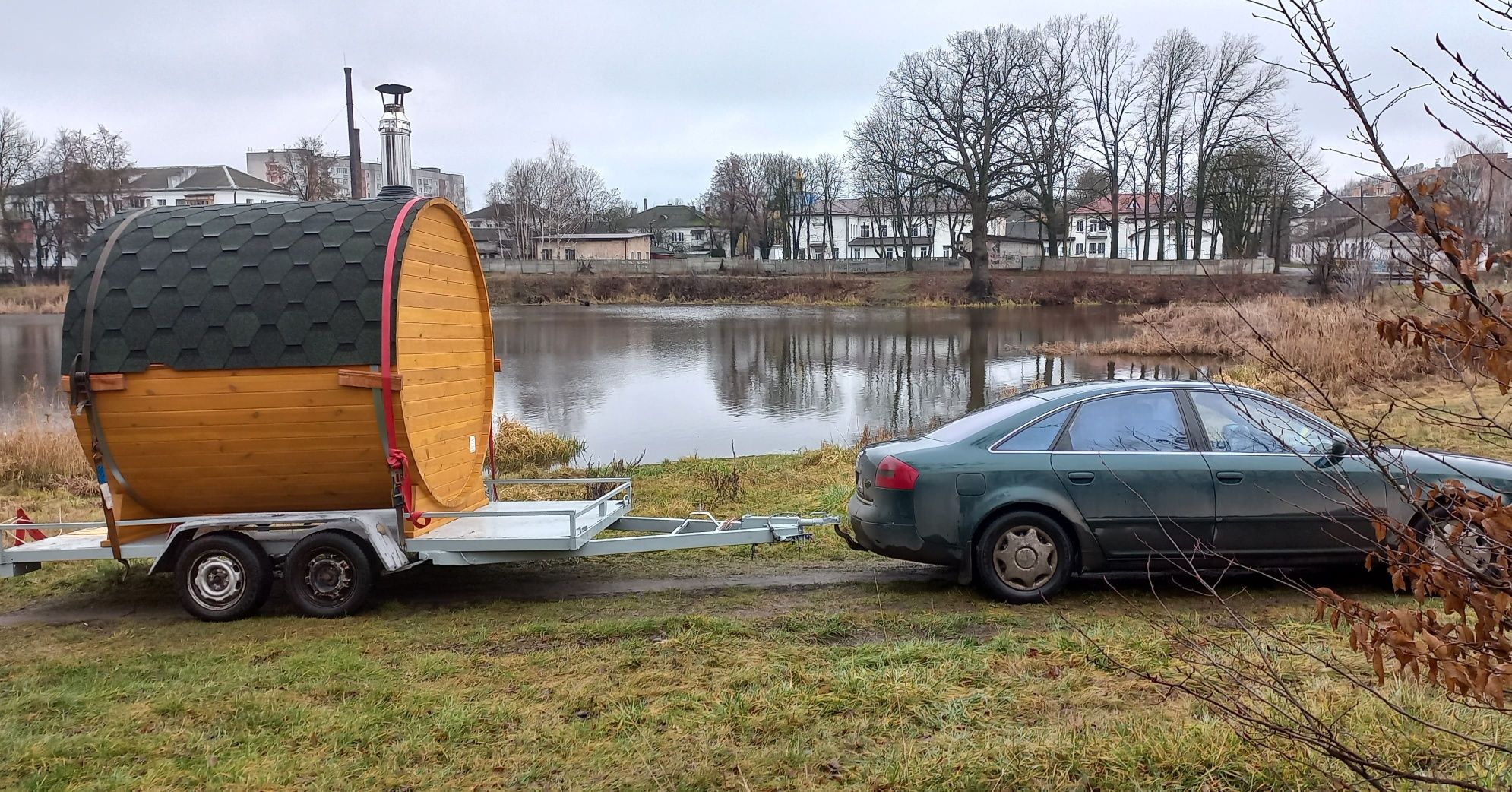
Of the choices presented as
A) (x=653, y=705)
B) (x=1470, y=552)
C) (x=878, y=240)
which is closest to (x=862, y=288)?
(x=878, y=240)

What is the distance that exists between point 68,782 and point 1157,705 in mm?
4681

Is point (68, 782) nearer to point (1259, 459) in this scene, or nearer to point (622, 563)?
point (622, 563)

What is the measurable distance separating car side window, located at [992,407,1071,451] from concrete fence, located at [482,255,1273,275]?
213ft

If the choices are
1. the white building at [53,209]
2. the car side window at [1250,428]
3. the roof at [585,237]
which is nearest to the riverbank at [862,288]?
the white building at [53,209]

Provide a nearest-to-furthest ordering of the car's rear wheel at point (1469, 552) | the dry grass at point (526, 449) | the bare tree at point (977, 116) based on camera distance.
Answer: the car's rear wheel at point (1469, 552), the dry grass at point (526, 449), the bare tree at point (977, 116)

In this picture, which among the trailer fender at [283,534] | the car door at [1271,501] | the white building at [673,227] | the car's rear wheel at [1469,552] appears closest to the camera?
the car's rear wheel at [1469,552]

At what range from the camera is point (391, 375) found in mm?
6781

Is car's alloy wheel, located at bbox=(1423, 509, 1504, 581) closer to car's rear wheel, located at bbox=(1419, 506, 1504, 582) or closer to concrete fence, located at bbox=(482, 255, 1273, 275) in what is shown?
car's rear wheel, located at bbox=(1419, 506, 1504, 582)

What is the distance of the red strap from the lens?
678 cm

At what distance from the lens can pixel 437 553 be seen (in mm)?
7180

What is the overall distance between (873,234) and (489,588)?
11464cm

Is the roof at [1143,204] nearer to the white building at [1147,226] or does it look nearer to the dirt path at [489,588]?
the white building at [1147,226]

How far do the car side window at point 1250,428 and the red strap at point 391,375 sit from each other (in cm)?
546

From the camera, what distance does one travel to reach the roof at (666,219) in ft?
423
